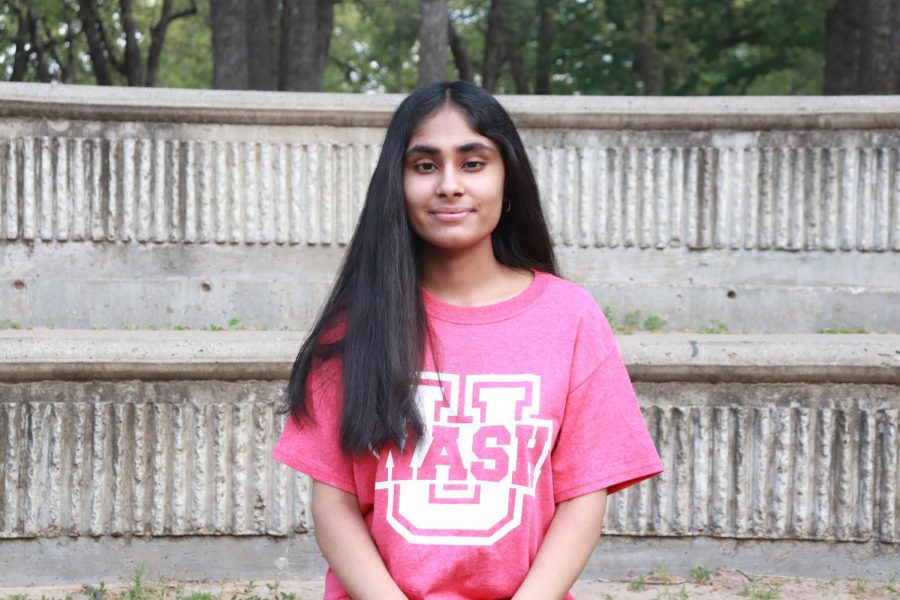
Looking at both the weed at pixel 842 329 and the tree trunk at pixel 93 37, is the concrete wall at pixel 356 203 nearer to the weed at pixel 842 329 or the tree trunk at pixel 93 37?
the weed at pixel 842 329

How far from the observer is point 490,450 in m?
2.29

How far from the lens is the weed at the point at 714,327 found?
5.03m

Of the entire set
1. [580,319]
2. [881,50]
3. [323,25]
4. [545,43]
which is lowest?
[580,319]

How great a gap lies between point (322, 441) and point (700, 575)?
7.87ft

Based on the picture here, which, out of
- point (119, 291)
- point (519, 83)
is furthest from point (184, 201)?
point (519, 83)

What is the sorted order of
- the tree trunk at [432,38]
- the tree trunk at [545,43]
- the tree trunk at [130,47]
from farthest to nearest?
the tree trunk at [545,43], the tree trunk at [130,47], the tree trunk at [432,38]

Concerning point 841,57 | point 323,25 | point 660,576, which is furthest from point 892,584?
point 323,25

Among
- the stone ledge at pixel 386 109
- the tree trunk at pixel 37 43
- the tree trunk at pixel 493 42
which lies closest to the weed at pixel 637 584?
the stone ledge at pixel 386 109

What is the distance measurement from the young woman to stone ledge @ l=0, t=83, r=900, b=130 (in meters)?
2.88

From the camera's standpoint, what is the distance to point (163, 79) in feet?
87.1

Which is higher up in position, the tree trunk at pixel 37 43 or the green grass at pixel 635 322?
the tree trunk at pixel 37 43

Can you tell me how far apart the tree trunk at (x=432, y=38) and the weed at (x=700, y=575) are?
24.7ft

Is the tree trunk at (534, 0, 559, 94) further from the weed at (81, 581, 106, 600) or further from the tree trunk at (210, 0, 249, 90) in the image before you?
the weed at (81, 581, 106, 600)

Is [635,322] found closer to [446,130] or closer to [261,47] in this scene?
[446,130]
